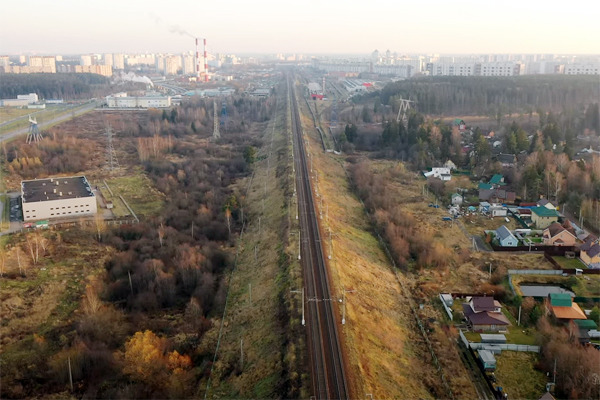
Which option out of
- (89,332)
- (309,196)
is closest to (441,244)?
(309,196)

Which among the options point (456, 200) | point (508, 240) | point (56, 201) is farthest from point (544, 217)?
point (56, 201)

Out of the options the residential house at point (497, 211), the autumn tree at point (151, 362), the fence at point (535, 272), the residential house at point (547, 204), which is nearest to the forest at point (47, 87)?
the residential house at point (497, 211)

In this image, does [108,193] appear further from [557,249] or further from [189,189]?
[557,249]

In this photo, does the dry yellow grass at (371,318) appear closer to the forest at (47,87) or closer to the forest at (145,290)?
the forest at (145,290)

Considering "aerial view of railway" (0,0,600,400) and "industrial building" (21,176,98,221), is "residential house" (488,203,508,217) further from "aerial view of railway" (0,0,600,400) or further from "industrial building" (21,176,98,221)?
"industrial building" (21,176,98,221)

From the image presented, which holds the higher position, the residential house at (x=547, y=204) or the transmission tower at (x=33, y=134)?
the transmission tower at (x=33, y=134)

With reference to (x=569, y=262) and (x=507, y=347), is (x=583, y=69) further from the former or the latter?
(x=507, y=347)
